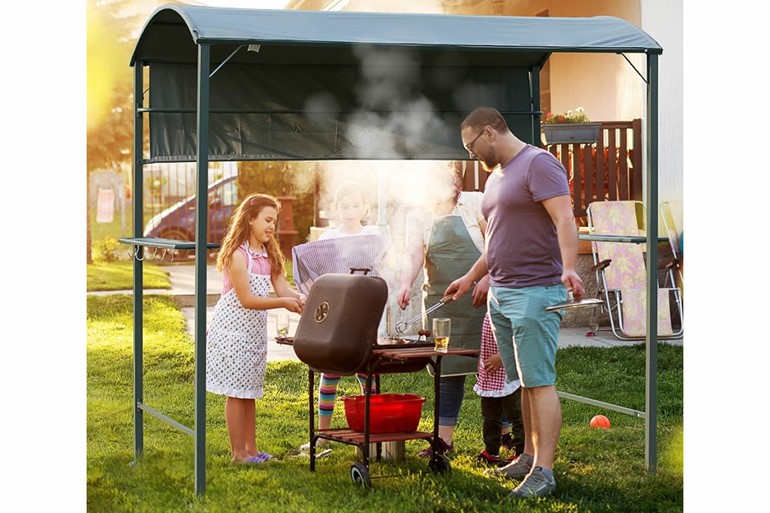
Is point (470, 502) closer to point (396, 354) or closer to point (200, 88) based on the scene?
point (396, 354)

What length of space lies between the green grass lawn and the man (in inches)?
13.3

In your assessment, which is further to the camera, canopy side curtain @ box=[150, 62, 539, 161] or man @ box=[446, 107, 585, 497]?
canopy side curtain @ box=[150, 62, 539, 161]

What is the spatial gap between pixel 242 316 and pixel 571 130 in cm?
558

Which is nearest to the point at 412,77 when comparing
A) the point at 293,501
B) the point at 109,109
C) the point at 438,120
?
the point at 438,120

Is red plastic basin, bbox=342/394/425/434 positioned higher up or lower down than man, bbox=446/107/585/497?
lower down

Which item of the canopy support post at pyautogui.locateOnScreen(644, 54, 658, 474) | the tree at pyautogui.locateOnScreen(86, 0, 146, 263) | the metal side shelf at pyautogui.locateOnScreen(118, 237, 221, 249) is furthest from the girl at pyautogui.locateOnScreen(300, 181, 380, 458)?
the tree at pyautogui.locateOnScreen(86, 0, 146, 263)

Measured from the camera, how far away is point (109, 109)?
69.3 ft

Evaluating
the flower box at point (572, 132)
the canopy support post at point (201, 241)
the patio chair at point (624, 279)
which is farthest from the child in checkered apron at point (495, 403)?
the flower box at point (572, 132)

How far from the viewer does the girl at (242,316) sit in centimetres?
549

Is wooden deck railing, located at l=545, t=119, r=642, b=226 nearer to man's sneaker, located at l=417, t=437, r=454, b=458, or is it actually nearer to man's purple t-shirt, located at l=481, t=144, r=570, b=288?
man's sneaker, located at l=417, t=437, r=454, b=458

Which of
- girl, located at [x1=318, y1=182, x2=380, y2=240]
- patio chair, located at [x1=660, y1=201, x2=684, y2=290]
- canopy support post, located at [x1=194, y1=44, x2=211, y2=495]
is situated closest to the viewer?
canopy support post, located at [x1=194, y1=44, x2=211, y2=495]

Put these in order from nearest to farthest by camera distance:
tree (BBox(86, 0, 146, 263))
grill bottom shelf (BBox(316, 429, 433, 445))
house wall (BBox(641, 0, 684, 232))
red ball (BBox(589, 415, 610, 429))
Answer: grill bottom shelf (BBox(316, 429, 433, 445)) → red ball (BBox(589, 415, 610, 429)) → house wall (BBox(641, 0, 684, 232)) → tree (BBox(86, 0, 146, 263))

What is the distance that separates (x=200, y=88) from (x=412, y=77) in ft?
6.77

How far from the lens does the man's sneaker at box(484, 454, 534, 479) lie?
5.31 metres
